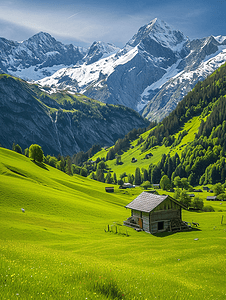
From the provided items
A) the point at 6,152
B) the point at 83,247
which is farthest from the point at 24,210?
the point at 6,152

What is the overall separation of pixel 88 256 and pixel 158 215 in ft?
84.7

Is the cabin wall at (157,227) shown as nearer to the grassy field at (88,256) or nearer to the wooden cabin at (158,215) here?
the wooden cabin at (158,215)

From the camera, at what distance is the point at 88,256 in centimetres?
2625

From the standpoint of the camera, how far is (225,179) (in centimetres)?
19662

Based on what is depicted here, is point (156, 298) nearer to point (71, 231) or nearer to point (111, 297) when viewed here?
point (111, 297)

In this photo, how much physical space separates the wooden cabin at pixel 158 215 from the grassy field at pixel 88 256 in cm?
315

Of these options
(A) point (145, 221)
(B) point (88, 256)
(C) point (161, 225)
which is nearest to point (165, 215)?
(C) point (161, 225)

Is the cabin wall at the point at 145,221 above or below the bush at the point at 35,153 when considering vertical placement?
below

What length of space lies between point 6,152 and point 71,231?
80.9 metres

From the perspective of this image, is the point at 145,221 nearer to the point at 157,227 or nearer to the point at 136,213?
the point at 157,227

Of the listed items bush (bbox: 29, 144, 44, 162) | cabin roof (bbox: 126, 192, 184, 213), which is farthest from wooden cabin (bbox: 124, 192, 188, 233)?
bush (bbox: 29, 144, 44, 162)

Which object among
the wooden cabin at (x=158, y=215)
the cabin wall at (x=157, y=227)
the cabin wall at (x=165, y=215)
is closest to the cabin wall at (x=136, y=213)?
the wooden cabin at (x=158, y=215)

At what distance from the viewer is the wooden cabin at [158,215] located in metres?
48.2

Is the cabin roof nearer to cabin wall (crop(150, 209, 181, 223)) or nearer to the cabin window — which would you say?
cabin wall (crop(150, 209, 181, 223))
